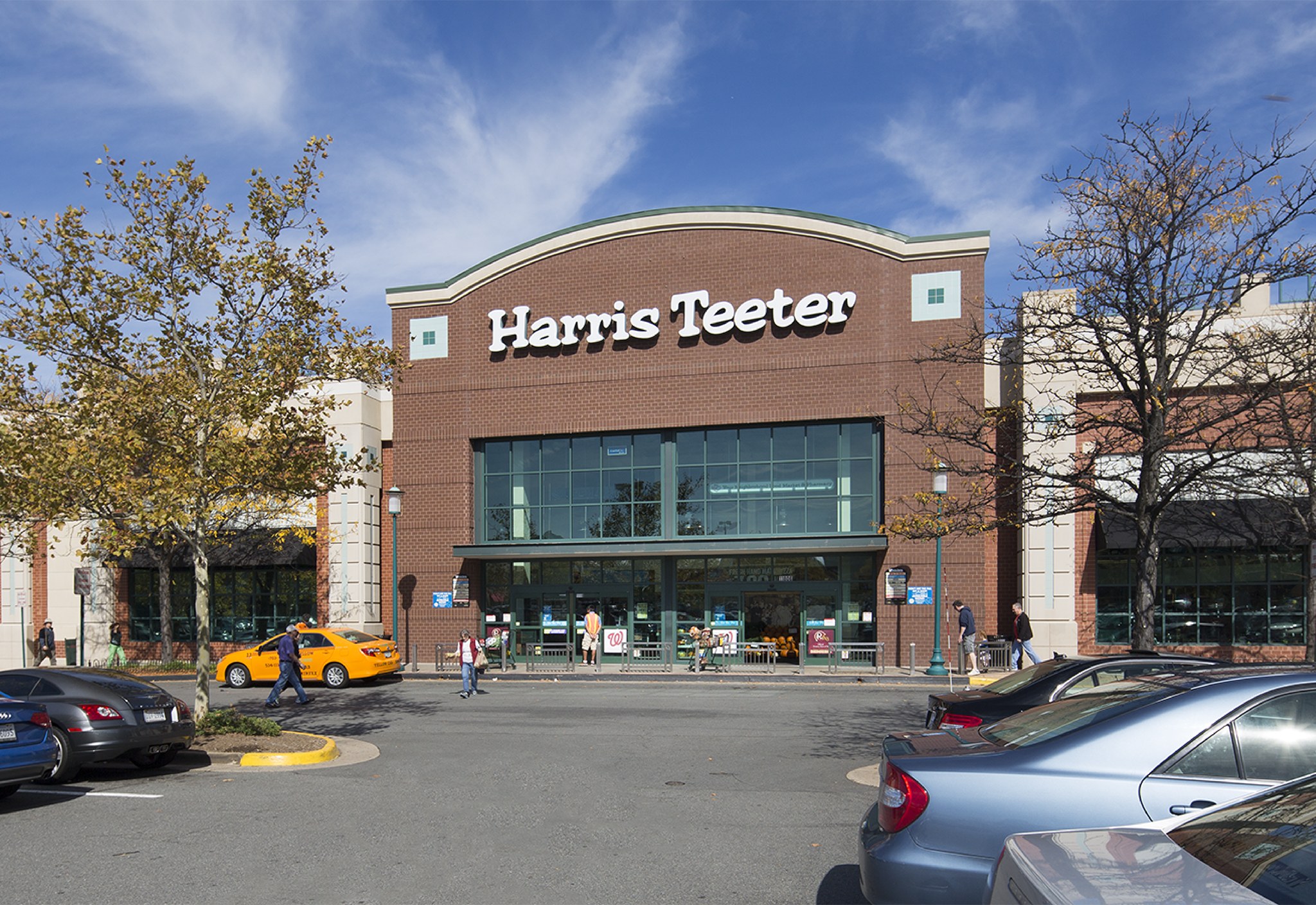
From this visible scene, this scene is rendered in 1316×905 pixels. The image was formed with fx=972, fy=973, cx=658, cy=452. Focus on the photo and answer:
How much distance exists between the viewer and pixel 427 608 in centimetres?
2867

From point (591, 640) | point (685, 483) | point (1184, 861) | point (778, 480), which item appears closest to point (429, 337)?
point (685, 483)

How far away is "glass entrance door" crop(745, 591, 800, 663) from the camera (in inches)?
1056

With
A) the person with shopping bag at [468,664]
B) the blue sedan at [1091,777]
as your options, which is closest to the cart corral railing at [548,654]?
the person with shopping bag at [468,664]

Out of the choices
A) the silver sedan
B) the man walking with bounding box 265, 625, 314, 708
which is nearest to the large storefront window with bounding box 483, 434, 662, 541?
the man walking with bounding box 265, 625, 314, 708

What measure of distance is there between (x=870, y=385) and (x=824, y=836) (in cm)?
1891

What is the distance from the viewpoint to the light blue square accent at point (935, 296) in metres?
25.3

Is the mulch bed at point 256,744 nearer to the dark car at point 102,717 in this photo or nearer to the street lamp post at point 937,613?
the dark car at point 102,717

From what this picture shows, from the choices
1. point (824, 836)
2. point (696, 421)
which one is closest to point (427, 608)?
point (696, 421)

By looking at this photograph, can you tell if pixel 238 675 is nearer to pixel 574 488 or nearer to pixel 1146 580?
pixel 574 488

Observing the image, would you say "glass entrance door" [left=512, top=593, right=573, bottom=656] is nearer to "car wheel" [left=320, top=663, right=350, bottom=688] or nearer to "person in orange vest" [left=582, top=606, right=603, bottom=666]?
"person in orange vest" [left=582, top=606, right=603, bottom=666]

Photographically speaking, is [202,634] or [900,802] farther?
[202,634]

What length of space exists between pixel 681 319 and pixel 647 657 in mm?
9485

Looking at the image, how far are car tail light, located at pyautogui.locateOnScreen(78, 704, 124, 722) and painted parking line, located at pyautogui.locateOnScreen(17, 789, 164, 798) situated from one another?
0.84m

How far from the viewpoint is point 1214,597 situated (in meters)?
23.9
